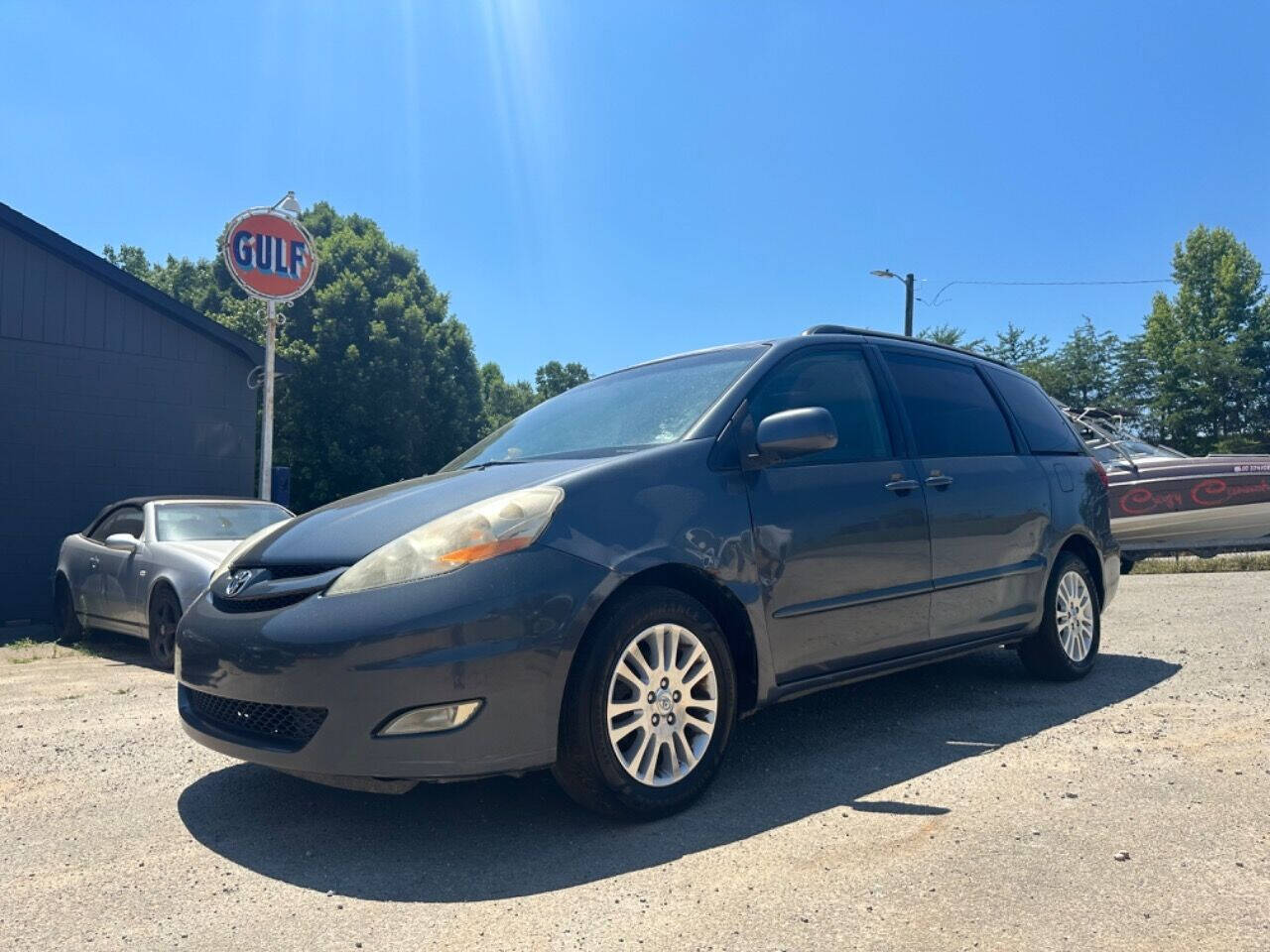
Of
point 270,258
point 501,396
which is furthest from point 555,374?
point 270,258

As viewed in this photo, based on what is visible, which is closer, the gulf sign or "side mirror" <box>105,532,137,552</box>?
"side mirror" <box>105,532,137,552</box>

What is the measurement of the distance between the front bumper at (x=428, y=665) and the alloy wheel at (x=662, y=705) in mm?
234

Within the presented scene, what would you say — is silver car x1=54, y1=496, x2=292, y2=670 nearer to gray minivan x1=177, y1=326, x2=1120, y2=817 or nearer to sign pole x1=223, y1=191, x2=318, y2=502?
gray minivan x1=177, y1=326, x2=1120, y2=817

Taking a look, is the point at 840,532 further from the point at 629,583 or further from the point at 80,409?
the point at 80,409

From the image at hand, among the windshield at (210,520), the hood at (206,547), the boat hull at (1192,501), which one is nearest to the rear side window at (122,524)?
the windshield at (210,520)

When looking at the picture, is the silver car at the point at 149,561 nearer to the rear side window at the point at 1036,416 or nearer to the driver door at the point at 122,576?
the driver door at the point at 122,576

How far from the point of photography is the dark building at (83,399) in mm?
11438

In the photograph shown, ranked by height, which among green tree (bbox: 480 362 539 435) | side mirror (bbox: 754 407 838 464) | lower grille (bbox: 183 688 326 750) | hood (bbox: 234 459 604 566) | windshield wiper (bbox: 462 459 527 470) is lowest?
lower grille (bbox: 183 688 326 750)

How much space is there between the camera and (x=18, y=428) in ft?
37.5

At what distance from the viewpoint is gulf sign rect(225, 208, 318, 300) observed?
530 inches

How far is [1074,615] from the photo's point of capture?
17.4 ft

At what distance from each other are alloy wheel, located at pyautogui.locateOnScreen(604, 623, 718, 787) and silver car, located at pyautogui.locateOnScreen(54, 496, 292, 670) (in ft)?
13.4

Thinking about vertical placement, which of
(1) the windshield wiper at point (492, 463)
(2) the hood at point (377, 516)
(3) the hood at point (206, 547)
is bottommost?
(3) the hood at point (206, 547)

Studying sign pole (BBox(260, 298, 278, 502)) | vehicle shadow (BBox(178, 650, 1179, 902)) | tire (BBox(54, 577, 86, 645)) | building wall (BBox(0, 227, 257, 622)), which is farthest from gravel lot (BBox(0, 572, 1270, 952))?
sign pole (BBox(260, 298, 278, 502))
